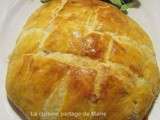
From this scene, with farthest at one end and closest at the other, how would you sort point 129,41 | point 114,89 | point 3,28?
point 3,28 → point 129,41 → point 114,89

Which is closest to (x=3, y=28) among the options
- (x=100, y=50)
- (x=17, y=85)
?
(x=17, y=85)

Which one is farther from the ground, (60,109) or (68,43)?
(68,43)

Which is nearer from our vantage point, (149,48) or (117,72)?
(117,72)

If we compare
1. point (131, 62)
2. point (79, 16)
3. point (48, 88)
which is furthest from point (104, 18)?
point (48, 88)

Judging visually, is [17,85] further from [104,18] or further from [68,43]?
[104,18]

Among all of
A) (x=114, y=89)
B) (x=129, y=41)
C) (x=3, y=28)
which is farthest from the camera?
(x=3, y=28)

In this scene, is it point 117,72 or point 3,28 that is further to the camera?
point 3,28

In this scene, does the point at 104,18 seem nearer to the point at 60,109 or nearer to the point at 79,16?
the point at 79,16

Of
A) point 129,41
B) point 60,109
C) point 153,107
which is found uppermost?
point 129,41

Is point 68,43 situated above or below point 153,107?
above
